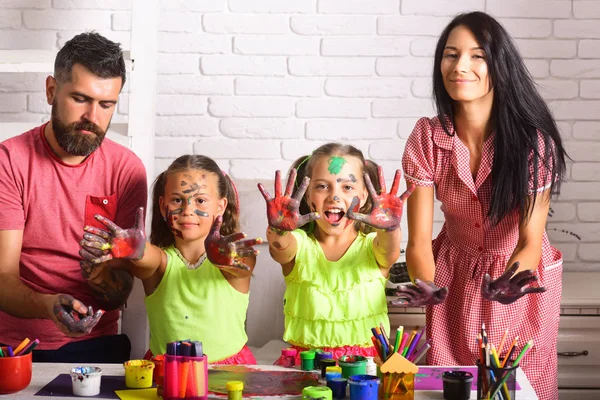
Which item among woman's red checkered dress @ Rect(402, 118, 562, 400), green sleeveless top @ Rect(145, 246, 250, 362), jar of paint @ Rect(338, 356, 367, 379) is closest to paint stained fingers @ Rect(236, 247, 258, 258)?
green sleeveless top @ Rect(145, 246, 250, 362)

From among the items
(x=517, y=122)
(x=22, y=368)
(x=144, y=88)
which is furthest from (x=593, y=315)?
(x=22, y=368)

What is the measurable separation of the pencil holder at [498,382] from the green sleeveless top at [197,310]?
765mm

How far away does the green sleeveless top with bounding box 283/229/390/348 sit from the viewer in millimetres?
2213

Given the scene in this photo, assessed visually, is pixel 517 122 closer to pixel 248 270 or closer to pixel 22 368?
pixel 248 270

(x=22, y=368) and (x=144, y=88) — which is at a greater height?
(x=144, y=88)

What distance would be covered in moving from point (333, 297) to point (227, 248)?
0.33 meters

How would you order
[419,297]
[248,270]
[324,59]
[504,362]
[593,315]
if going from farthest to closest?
[324,59]
[593,315]
[248,270]
[419,297]
[504,362]

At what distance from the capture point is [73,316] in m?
1.98

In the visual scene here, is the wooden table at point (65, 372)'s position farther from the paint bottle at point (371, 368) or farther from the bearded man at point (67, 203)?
the bearded man at point (67, 203)

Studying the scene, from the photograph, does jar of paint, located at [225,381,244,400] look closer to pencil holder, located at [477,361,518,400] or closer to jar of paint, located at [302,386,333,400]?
jar of paint, located at [302,386,333,400]

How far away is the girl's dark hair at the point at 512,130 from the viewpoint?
224 cm

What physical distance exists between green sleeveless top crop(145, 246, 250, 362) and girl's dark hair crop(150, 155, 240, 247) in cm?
10

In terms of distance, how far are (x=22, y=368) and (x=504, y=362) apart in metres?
0.95

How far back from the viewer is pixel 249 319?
279cm
